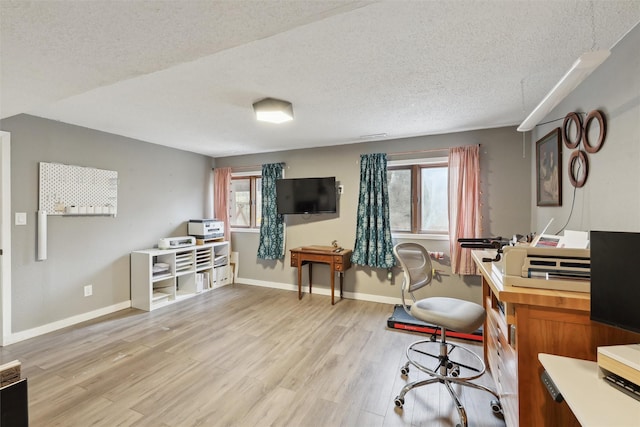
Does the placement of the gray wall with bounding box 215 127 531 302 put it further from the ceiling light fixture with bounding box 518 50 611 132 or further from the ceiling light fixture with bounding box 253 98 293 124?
the ceiling light fixture with bounding box 518 50 611 132

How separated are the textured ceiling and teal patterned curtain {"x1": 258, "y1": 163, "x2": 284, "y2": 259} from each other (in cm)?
157

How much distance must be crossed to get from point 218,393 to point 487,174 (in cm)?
366

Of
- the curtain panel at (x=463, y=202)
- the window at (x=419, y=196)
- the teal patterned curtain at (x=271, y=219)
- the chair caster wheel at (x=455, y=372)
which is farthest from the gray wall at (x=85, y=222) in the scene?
the curtain panel at (x=463, y=202)

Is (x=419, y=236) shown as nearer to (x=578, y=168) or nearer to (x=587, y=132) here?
(x=578, y=168)

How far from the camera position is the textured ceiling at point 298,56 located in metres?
1.13

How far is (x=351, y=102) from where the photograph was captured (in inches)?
101

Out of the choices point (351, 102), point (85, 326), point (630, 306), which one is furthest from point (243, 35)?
point (85, 326)

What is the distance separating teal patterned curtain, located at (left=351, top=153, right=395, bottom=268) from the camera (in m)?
3.80

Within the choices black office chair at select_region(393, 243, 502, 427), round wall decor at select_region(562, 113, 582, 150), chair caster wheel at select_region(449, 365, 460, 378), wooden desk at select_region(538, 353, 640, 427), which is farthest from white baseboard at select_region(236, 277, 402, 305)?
wooden desk at select_region(538, 353, 640, 427)

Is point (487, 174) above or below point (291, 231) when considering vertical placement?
above

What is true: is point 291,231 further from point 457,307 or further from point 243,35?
point 243,35

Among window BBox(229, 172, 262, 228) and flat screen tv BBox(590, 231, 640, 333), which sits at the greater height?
window BBox(229, 172, 262, 228)

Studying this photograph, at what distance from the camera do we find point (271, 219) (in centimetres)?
451

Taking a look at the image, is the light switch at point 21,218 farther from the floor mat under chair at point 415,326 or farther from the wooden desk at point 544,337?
the wooden desk at point 544,337
